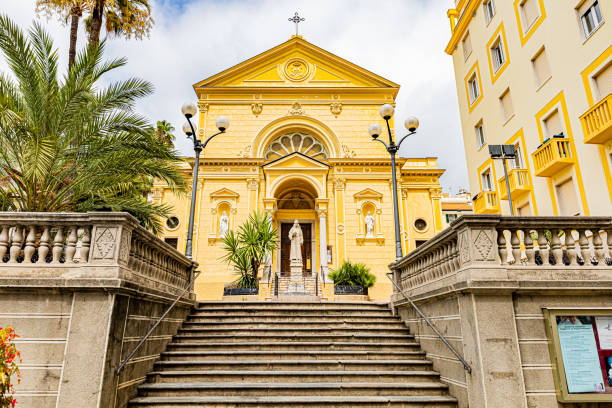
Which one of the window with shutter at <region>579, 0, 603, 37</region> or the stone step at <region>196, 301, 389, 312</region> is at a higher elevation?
the window with shutter at <region>579, 0, 603, 37</region>

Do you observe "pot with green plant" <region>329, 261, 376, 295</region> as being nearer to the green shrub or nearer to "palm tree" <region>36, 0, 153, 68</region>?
the green shrub

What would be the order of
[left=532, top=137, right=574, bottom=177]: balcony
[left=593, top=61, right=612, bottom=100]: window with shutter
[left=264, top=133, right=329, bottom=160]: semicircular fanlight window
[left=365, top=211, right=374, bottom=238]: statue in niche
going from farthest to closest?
[left=264, top=133, right=329, bottom=160]: semicircular fanlight window, [left=365, top=211, right=374, bottom=238]: statue in niche, [left=532, top=137, right=574, bottom=177]: balcony, [left=593, top=61, right=612, bottom=100]: window with shutter

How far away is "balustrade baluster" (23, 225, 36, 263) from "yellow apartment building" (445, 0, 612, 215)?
13.1 metres

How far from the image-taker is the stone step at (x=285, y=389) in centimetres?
606

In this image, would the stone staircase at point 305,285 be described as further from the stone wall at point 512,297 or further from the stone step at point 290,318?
the stone wall at point 512,297

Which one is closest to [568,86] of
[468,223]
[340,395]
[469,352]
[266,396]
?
[468,223]

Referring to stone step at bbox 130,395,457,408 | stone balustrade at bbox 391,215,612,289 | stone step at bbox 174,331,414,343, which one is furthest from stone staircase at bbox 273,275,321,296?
stone balustrade at bbox 391,215,612,289

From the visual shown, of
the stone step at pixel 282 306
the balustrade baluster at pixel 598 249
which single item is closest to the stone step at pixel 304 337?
the stone step at pixel 282 306

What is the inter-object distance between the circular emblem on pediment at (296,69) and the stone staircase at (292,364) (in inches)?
722

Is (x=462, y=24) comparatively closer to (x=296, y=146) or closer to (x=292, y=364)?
(x=296, y=146)

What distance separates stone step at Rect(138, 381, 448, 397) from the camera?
606 cm

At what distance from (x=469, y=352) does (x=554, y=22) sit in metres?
13.1

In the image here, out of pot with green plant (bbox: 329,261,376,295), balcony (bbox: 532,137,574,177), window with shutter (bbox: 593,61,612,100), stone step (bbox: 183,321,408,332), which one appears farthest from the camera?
pot with green plant (bbox: 329,261,376,295)

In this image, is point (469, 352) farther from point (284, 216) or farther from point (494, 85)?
point (284, 216)
